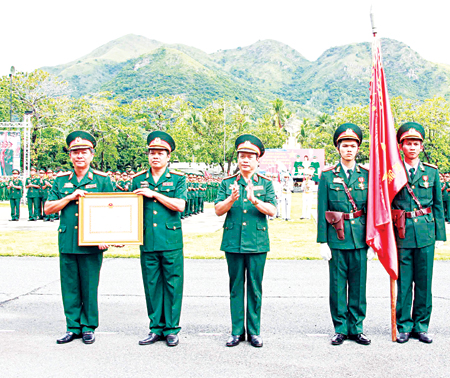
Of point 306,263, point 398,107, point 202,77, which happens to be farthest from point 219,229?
point 202,77

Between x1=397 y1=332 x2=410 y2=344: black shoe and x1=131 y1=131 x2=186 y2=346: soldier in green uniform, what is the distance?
7.20 feet

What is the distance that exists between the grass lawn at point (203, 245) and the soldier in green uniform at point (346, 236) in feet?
16.5

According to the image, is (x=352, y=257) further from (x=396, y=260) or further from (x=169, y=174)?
(x=169, y=174)

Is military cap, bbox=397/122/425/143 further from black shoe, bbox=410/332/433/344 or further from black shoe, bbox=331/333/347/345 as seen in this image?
black shoe, bbox=331/333/347/345

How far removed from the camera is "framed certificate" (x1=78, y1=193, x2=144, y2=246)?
4.94 m

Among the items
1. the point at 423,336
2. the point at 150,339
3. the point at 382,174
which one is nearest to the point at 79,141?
the point at 150,339

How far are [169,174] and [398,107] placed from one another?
49.4 meters

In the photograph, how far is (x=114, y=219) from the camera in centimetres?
493

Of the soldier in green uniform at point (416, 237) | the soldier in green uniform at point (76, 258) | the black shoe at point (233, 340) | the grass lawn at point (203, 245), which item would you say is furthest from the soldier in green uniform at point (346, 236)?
the grass lawn at point (203, 245)

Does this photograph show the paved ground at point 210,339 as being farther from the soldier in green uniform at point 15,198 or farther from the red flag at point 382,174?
the soldier in green uniform at point 15,198

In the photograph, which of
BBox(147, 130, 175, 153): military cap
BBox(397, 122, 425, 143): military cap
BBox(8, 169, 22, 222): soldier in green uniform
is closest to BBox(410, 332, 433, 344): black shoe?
BBox(397, 122, 425, 143): military cap

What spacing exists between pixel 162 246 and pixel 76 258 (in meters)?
0.90

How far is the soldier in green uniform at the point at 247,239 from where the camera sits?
4.94 meters

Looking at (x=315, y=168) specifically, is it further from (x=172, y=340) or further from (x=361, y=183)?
(x=172, y=340)
